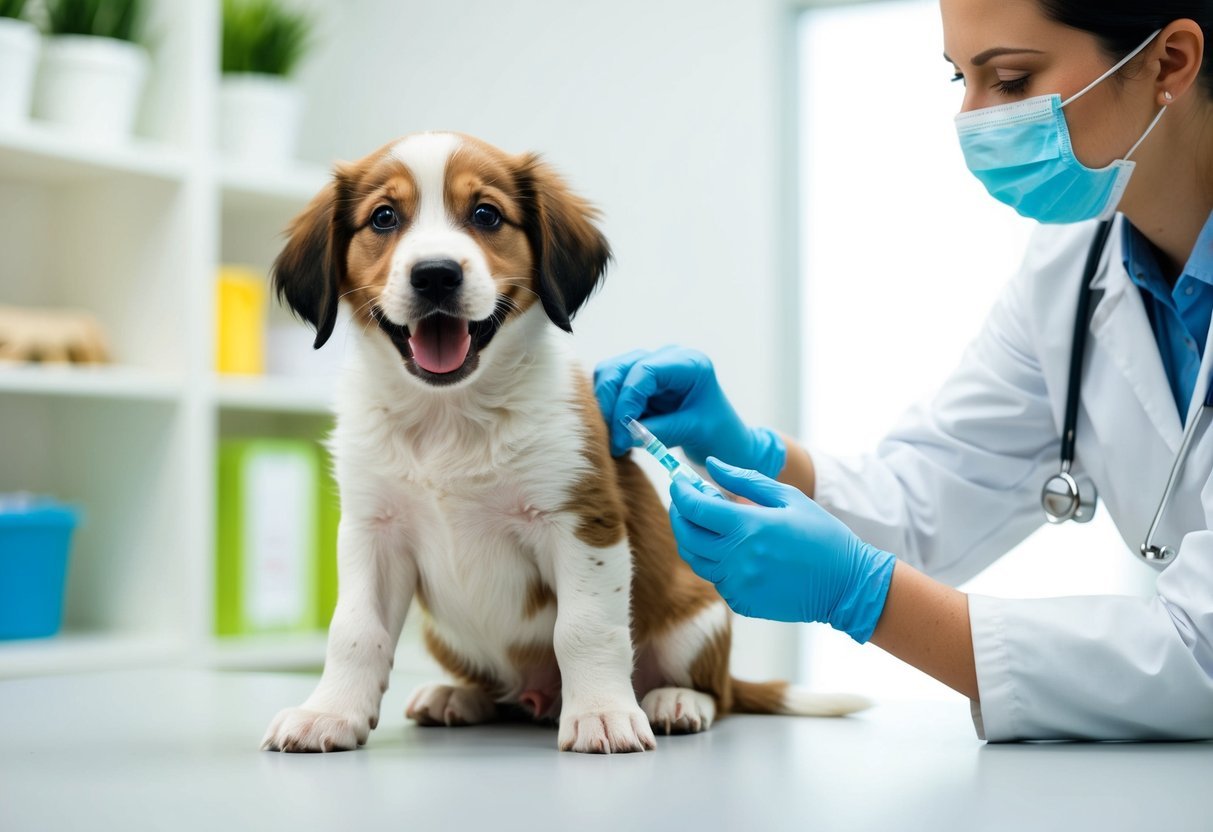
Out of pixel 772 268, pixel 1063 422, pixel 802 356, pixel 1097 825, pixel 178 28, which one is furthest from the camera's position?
pixel 802 356

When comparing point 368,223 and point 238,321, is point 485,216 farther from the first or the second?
point 238,321

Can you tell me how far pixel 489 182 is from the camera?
4.33 ft

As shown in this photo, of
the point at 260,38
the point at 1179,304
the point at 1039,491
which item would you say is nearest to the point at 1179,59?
the point at 1179,304

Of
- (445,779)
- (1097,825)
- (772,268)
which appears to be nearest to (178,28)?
(772,268)

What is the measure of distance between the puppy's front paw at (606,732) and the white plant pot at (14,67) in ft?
6.27

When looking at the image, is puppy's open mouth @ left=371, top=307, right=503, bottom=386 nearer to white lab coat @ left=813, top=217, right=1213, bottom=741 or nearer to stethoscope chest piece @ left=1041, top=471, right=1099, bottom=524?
white lab coat @ left=813, top=217, right=1213, bottom=741

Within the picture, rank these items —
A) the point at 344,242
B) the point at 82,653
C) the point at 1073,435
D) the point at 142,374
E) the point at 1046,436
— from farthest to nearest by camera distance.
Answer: the point at 142,374
the point at 82,653
the point at 1046,436
the point at 1073,435
the point at 344,242

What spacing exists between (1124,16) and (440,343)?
849 mm

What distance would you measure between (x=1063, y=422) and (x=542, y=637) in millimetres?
745

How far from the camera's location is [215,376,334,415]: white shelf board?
9.13 feet

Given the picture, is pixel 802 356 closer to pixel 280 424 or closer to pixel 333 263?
pixel 280 424

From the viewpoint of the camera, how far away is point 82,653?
95.7 inches

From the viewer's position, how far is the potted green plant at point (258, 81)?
116 inches

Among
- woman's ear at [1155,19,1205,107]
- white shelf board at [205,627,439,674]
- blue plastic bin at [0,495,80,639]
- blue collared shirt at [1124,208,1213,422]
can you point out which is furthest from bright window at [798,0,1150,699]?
blue plastic bin at [0,495,80,639]
